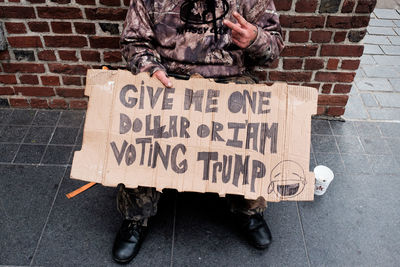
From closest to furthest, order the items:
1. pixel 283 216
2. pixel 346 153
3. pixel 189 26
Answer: pixel 189 26 < pixel 283 216 < pixel 346 153

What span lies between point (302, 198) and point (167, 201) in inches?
30.9

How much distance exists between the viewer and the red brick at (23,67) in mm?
2287

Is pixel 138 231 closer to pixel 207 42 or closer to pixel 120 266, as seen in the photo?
pixel 120 266

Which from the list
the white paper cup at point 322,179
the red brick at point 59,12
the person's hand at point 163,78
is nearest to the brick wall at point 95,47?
the red brick at point 59,12

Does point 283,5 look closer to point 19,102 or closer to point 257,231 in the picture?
point 257,231

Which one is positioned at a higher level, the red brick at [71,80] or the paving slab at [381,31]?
the red brick at [71,80]

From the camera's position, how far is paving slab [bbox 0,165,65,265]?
1.64 metres

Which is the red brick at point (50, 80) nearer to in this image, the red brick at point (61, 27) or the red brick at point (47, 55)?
the red brick at point (47, 55)

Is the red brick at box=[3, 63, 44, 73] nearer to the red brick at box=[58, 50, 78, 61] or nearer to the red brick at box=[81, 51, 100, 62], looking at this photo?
the red brick at box=[58, 50, 78, 61]

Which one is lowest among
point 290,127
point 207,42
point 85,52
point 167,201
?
point 167,201

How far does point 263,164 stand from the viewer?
4.47 ft

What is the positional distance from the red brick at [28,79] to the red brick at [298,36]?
1.68 m

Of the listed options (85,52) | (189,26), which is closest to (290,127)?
(189,26)

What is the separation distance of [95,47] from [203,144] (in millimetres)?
1225
